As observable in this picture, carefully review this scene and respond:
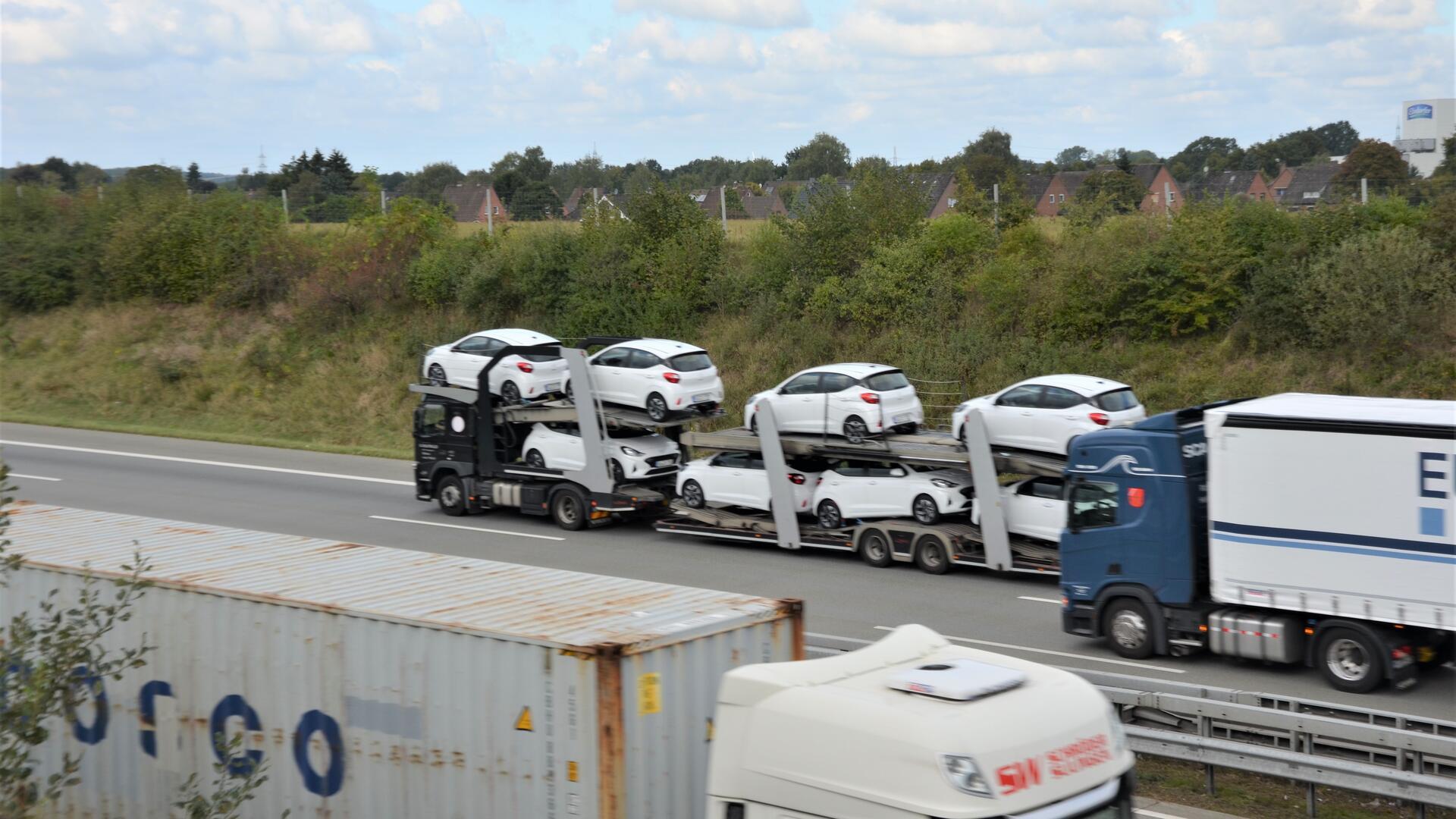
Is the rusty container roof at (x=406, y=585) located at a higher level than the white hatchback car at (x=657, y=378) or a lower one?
lower

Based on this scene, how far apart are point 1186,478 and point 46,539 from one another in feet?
38.2

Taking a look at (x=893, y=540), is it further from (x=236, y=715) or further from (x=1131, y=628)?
(x=236, y=715)

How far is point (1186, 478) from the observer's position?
1439cm

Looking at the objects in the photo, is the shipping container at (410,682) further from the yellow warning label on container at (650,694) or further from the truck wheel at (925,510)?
the truck wheel at (925,510)

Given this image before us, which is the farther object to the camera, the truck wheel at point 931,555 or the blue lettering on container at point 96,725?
the truck wheel at point 931,555

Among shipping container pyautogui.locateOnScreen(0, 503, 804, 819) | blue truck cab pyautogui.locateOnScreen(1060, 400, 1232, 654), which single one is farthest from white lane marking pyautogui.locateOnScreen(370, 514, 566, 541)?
shipping container pyautogui.locateOnScreen(0, 503, 804, 819)

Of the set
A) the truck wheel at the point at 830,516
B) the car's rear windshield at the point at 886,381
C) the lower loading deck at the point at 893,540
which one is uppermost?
the car's rear windshield at the point at 886,381

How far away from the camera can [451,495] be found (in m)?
24.4

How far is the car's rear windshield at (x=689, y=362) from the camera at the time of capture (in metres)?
22.2

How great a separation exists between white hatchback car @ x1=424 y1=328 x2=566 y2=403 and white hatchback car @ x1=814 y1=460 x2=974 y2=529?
5.95 m

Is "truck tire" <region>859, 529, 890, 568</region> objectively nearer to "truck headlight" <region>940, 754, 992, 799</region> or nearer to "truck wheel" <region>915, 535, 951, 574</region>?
"truck wheel" <region>915, 535, 951, 574</region>

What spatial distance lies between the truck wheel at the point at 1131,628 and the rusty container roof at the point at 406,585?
7351 mm

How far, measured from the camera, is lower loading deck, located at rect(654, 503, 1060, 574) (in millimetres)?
18453

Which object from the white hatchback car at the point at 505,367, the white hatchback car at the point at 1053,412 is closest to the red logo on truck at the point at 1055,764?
the white hatchback car at the point at 1053,412
